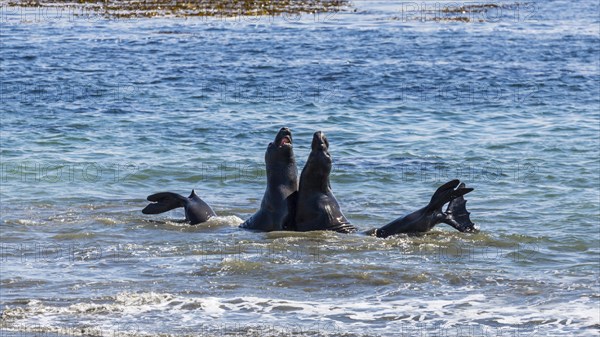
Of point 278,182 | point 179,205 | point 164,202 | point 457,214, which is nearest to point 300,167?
point 179,205

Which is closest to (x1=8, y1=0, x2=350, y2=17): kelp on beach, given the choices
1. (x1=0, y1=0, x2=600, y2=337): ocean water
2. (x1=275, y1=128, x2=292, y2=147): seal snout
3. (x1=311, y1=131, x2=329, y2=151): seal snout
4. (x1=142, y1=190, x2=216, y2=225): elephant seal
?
(x1=0, y1=0, x2=600, y2=337): ocean water

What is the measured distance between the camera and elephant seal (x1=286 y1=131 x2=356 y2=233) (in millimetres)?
12078

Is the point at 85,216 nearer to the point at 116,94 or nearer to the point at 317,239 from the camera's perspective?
the point at 317,239

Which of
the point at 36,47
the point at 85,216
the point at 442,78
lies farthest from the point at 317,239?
the point at 36,47

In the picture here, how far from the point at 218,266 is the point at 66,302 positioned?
1.81 m

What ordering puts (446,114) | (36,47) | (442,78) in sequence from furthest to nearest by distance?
(36,47) → (442,78) → (446,114)

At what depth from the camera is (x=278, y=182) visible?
12328 millimetres

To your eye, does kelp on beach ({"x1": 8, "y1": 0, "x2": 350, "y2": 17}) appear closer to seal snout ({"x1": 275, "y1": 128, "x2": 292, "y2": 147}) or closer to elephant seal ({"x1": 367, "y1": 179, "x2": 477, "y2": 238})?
seal snout ({"x1": 275, "y1": 128, "x2": 292, "y2": 147})

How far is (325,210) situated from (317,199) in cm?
14

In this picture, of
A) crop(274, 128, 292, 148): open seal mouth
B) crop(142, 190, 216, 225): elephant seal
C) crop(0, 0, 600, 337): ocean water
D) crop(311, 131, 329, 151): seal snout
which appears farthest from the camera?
crop(142, 190, 216, 225): elephant seal

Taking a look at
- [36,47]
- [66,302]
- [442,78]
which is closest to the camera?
[66,302]

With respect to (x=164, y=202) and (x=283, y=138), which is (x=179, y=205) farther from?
(x=283, y=138)

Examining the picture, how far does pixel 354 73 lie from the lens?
79.8ft

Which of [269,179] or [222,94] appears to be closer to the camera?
[269,179]
